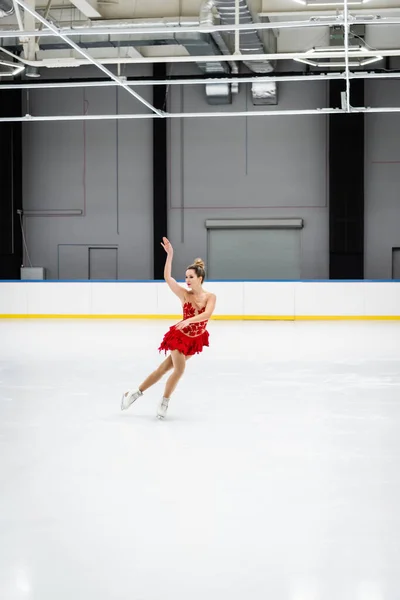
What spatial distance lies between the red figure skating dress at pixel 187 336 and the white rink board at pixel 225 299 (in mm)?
11978

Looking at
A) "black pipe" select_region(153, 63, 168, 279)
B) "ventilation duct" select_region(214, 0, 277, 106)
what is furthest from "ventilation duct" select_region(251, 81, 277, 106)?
"black pipe" select_region(153, 63, 168, 279)

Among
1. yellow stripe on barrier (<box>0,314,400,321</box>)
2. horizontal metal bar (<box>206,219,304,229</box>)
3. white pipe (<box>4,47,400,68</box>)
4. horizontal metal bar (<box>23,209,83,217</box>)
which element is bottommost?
yellow stripe on barrier (<box>0,314,400,321</box>)

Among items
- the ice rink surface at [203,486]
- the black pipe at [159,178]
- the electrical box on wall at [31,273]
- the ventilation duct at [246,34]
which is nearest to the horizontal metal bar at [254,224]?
the black pipe at [159,178]

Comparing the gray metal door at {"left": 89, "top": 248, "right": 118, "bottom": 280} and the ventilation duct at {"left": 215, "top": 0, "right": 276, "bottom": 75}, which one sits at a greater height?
the ventilation duct at {"left": 215, "top": 0, "right": 276, "bottom": 75}

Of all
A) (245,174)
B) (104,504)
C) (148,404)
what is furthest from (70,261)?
(104,504)

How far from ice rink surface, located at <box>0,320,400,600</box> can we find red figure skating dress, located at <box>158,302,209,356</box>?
0.65 m

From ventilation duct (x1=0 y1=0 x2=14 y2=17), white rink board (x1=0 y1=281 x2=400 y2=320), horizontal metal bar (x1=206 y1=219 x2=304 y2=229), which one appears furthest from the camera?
horizontal metal bar (x1=206 y1=219 x2=304 y2=229)

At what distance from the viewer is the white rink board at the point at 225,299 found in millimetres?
18578

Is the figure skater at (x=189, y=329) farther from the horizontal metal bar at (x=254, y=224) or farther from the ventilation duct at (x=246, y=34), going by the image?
the horizontal metal bar at (x=254, y=224)

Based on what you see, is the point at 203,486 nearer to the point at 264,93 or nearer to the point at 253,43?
the point at 253,43

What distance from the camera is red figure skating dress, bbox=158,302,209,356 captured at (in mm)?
6648

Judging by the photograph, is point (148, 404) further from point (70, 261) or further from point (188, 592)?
point (70, 261)

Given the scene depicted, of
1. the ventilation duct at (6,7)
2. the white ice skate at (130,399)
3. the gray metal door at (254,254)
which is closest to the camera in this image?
the white ice skate at (130,399)

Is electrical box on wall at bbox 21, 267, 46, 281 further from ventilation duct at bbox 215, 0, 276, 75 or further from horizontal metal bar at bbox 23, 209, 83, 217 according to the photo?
ventilation duct at bbox 215, 0, 276, 75
